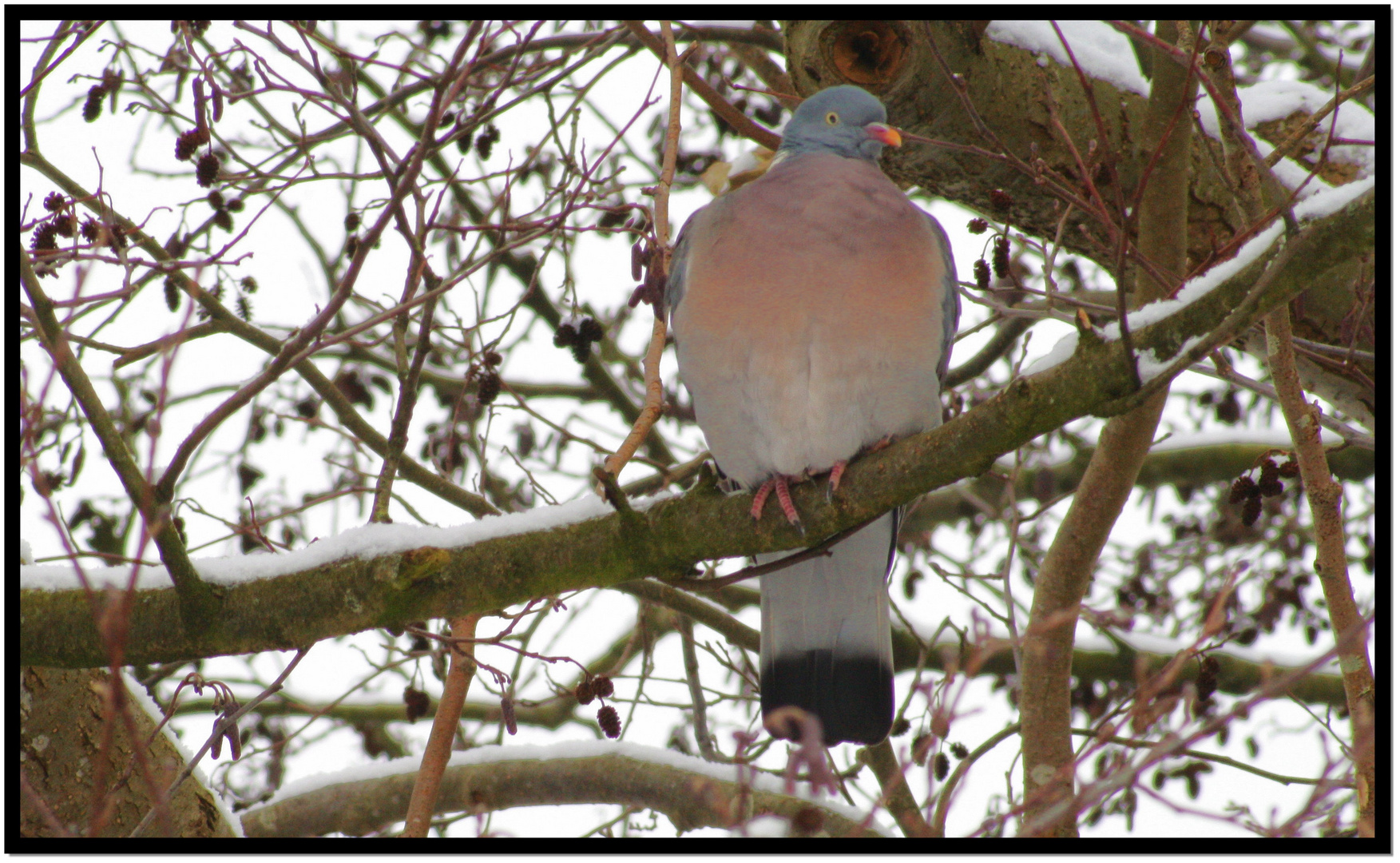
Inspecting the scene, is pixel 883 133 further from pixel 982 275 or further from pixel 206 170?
pixel 206 170

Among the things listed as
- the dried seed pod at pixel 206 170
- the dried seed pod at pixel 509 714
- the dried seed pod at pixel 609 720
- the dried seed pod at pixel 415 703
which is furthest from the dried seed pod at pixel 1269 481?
the dried seed pod at pixel 206 170

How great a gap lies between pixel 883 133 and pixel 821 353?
745 millimetres

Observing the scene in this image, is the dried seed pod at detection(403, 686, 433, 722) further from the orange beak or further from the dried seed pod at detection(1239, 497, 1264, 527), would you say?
the dried seed pod at detection(1239, 497, 1264, 527)

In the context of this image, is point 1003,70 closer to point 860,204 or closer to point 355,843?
point 860,204

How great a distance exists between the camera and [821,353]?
2533 mm

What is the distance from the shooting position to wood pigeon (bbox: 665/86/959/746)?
8.36 ft

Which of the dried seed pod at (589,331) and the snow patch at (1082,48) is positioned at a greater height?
the snow patch at (1082,48)

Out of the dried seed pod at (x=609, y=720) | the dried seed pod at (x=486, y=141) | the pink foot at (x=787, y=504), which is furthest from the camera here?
the dried seed pod at (x=486, y=141)

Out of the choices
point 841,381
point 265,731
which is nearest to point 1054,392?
point 841,381

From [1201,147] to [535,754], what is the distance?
97.0 inches

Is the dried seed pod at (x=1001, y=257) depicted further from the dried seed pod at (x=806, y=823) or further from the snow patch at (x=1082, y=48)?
the dried seed pod at (x=806, y=823)

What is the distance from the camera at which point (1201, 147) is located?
3.08 m

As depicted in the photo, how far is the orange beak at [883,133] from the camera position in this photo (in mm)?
2908

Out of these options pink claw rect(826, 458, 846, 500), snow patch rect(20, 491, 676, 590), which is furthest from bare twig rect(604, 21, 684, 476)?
pink claw rect(826, 458, 846, 500)
